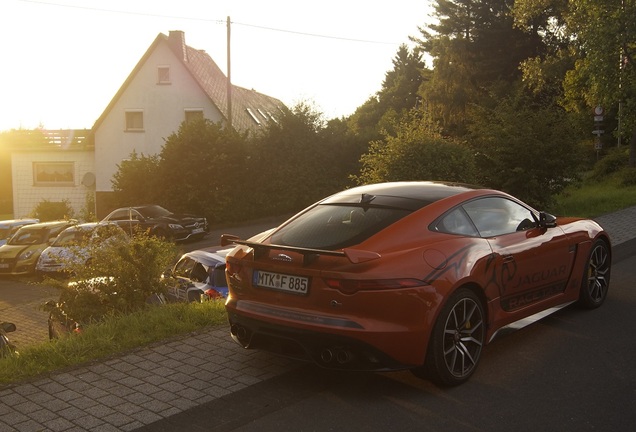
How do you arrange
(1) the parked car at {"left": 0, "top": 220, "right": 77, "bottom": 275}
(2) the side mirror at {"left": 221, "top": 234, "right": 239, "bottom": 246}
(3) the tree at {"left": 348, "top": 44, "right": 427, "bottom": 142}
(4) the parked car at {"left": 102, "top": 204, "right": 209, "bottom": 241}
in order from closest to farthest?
1. (2) the side mirror at {"left": 221, "top": 234, "right": 239, "bottom": 246}
2. (1) the parked car at {"left": 0, "top": 220, "right": 77, "bottom": 275}
3. (4) the parked car at {"left": 102, "top": 204, "right": 209, "bottom": 241}
4. (3) the tree at {"left": 348, "top": 44, "right": 427, "bottom": 142}

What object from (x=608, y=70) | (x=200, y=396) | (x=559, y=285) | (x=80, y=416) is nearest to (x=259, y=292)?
(x=200, y=396)

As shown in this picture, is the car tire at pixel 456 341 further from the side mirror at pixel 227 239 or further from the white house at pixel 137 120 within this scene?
the white house at pixel 137 120

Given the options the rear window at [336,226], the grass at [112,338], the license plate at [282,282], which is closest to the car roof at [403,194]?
the rear window at [336,226]

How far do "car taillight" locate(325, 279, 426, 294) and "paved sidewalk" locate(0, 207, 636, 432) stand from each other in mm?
1024

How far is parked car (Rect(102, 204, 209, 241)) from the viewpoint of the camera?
24.5m

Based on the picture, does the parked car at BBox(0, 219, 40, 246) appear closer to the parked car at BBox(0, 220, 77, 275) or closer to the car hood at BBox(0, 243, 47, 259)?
the parked car at BBox(0, 220, 77, 275)

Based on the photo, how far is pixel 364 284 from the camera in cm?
468

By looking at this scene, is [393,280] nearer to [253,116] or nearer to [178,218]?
[178,218]

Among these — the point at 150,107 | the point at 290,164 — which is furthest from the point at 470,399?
the point at 150,107

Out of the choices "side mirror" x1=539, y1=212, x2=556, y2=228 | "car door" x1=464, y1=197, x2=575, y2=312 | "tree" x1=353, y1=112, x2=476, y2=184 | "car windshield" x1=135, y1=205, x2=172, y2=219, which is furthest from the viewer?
"car windshield" x1=135, y1=205, x2=172, y2=219

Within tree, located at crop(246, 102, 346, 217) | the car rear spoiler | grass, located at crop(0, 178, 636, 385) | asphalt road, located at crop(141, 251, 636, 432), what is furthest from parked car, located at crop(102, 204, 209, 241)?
asphalt road, located at crop(141, 251, 636, 432)

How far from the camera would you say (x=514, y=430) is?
4.27 m

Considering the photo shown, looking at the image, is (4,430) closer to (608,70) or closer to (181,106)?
(608,70)

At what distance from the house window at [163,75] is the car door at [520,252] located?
3651cm
